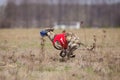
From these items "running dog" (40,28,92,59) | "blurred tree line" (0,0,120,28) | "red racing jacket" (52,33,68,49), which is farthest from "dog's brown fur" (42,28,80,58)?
"blurred tree line" (0,0,120,28)

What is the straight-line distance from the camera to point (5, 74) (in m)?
10.9

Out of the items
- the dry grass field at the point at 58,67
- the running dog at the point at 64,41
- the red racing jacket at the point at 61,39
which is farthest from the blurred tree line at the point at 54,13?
the red racing jacket at the point at 61,39

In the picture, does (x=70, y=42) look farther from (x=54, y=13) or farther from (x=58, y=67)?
(x=54, y=13)

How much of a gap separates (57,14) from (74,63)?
294 feet

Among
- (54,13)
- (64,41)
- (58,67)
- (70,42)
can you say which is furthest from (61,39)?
(54,13)

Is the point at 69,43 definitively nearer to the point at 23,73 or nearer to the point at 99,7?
the point at 23,73

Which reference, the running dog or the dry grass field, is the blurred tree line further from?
the running dog

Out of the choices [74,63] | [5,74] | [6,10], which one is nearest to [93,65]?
[74,63]

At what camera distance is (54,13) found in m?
103

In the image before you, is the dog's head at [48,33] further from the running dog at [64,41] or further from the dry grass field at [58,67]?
the dry grass field at [58,67]

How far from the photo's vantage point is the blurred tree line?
3617 inches

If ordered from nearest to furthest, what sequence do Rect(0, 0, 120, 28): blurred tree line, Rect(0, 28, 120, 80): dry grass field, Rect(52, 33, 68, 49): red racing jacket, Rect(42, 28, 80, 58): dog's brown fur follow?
Rect(0, 28, 120, 80): dry grass field → Rect(52, 33, 68, 49): red racing jacket → Rect(42, 28, 80, 58): dog's brown fur → Rect(0, 0, 120, 28): blurred tree line

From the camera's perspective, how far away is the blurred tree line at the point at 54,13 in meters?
91.9

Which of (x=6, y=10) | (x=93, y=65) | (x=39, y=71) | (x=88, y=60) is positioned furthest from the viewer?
(x=6, y=10)
